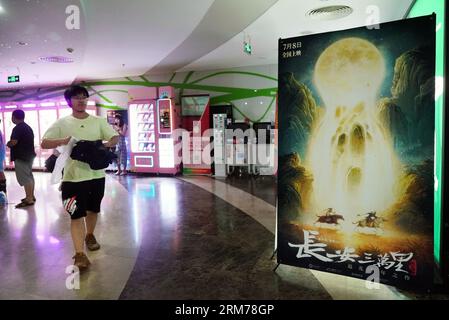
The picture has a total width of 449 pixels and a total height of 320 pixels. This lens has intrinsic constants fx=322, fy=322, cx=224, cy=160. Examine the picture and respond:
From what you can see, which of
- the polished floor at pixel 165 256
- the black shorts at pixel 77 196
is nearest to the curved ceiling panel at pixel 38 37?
the black shorts at pixel 77 196

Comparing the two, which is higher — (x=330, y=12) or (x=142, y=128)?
(x=330, y=12)

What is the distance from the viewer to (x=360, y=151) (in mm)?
2324

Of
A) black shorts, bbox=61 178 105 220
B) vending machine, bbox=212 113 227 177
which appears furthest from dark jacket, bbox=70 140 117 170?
vending machine, bbox=212 113 227 177

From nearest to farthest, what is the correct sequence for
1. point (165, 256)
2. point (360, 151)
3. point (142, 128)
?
point (360, 151), point (165, 256), point (142, 128)

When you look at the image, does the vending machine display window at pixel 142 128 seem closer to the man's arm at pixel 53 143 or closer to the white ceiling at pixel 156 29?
the white ceiling at pixel 156 29

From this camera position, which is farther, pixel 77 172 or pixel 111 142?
pixel 111 142

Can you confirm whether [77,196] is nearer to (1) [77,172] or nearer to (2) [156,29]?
(1) [77,172]

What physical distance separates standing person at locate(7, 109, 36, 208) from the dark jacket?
305 centimetres

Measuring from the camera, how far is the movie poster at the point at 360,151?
2.14 m

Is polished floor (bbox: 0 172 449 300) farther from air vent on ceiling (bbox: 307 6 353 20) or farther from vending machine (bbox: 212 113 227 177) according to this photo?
air vent on ceiling (bbox: 307 6 353 20)

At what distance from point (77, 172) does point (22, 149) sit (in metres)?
3.08

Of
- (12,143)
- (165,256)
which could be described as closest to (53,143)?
(165,256)

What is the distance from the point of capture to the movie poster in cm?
214
